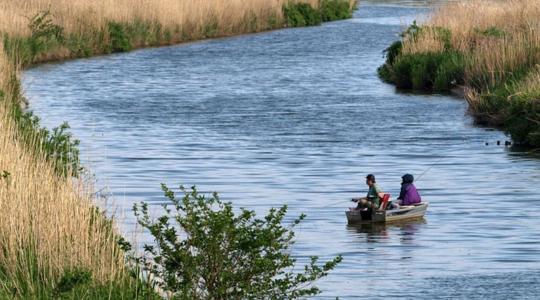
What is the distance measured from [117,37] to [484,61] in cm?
2153

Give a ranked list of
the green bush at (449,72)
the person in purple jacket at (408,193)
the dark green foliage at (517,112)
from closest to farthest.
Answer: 1. the person in purple jacket at (408,193)
2. the dark green foliage at (517,112)
3. the green bush at (449,72)

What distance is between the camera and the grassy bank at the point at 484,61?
30828 millimetres

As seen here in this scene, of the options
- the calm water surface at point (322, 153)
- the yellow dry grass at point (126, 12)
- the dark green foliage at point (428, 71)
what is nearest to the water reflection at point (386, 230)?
the calm water surface at point (322, 153)

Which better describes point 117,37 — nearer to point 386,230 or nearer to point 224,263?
point 386,230

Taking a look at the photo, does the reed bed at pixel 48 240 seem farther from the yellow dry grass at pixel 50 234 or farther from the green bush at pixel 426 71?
the green bush at pixel 426 71

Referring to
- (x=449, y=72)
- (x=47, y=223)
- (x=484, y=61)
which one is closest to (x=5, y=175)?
(x=47, y=223)

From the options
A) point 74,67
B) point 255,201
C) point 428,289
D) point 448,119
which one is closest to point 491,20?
point 448,119

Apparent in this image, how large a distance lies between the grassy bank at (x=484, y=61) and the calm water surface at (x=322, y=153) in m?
0.73

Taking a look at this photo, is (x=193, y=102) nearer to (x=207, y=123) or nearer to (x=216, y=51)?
(x=207, y=123)

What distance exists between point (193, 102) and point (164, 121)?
12.7 feet

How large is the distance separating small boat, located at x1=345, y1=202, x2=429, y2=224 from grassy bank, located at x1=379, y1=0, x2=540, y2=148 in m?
7.82

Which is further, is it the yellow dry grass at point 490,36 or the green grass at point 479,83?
the yellow dry grass at point 490,36

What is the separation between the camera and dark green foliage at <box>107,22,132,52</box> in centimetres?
5550

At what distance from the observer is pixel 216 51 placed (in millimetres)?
55750
